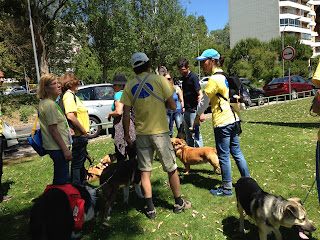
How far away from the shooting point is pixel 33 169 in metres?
6.24

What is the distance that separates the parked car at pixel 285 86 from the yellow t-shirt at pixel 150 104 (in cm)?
1628

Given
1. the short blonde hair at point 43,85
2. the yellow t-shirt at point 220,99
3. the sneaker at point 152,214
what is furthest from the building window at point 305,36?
the short blonde hair at point 43,85

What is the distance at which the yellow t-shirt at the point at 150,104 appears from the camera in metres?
3.20

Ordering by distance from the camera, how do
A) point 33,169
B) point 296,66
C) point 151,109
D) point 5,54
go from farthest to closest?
point 296,66, point 5,54, point 33,169, point 151,109

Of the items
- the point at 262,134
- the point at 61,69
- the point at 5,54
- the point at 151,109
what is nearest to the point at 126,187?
the point at 151,109

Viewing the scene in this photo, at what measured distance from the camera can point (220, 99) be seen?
3643 mm

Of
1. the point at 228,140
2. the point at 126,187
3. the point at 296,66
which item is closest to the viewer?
the point at 228,140

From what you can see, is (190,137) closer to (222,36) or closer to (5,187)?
(5,187)

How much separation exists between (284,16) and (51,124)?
6335 centimetres

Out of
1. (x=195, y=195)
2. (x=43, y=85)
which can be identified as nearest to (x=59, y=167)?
(x=43, y=85)

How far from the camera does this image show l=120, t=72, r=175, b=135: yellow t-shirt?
3195 millimetres

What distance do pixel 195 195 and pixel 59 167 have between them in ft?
7.26

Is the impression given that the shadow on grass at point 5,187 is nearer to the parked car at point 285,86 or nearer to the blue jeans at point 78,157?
the blue jeans at point 78,157

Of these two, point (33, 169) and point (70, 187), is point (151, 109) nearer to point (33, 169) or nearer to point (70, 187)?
point (70, 187)
